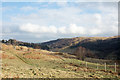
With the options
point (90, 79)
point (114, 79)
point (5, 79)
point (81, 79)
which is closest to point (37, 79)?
point (5, 79)

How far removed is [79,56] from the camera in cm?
6712

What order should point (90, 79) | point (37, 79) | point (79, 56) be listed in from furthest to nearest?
point (79, 56) → point (90, 79) → point (37, 79)

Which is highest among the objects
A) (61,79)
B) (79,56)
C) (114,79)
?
(61,79)

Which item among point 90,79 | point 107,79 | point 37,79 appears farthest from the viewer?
point 107,79

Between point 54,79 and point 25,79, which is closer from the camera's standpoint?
point 25,79

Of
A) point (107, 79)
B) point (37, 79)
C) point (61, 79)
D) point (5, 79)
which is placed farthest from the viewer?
point (107, 79)

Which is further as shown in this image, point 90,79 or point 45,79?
point 90,79

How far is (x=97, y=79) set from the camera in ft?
52.0

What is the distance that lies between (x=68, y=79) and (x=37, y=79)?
348cm

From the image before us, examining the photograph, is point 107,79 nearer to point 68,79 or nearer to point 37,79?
point 68,79

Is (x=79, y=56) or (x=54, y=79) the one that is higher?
(x=54, y=79)

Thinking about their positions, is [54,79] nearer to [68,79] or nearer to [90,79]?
[68,79]

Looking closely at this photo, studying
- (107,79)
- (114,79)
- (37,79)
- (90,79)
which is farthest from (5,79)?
(114,79)

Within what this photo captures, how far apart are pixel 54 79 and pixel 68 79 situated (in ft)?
5.61
